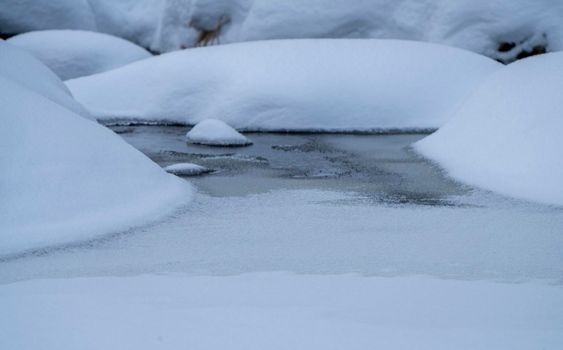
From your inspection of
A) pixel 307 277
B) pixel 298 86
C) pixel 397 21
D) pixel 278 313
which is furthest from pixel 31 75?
pixel 397 21

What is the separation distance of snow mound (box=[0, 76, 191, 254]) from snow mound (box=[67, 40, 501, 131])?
11.9ft

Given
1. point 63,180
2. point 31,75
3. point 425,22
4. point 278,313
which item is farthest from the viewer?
point 425,22

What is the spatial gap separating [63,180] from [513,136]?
93.6 inches

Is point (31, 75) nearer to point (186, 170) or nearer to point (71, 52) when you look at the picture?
point (186, 170)

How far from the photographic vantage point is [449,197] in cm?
336

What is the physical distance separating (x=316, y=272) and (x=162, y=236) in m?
0.70

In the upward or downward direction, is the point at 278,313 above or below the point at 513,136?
below

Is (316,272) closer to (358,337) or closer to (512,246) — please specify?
(358,337)

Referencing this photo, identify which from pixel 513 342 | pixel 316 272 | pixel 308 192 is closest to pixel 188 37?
pixel 308 192

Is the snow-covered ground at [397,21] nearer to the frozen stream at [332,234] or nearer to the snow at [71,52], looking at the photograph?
the snow at [71,52]

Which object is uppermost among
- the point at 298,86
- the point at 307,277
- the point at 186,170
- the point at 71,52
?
the point at 71,52

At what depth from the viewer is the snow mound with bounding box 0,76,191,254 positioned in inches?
99.1

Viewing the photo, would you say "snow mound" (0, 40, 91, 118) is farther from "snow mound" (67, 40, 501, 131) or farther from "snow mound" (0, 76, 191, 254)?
"snow mound" (67, 40, 501, 131)

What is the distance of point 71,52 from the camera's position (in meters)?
10.5
